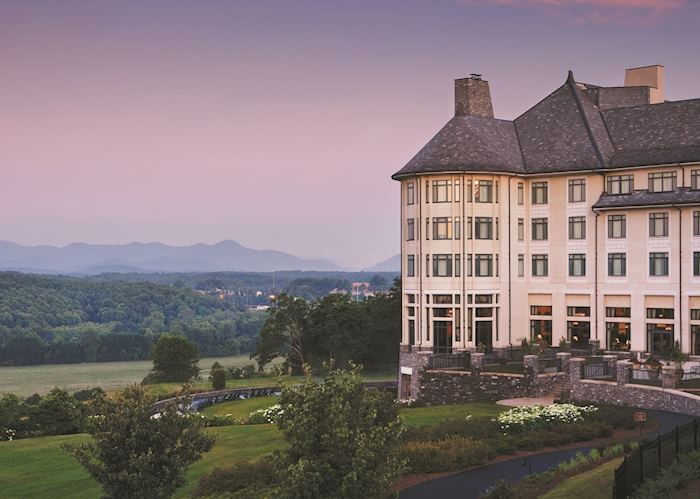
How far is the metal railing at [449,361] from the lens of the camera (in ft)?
173

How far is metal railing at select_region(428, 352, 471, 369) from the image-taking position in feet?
173

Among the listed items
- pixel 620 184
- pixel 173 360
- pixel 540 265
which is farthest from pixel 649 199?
pixel 173 360

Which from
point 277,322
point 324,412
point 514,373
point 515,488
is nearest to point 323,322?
point 277,322

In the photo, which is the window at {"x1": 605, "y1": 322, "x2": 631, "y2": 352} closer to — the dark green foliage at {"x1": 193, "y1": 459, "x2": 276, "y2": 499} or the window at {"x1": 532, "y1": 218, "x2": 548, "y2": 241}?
the window at {"x1": 532, "y1": 218, "x2": 548, "y2": 241}

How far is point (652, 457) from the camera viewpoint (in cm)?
2372

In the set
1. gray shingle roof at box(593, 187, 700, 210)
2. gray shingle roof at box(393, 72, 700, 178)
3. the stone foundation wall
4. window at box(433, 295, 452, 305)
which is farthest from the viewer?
window at box(433, 295, 452, 305)

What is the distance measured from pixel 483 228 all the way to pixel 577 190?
6.12m

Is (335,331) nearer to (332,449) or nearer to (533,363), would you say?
(533,363)

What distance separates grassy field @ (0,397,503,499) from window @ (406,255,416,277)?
12206 millimetres

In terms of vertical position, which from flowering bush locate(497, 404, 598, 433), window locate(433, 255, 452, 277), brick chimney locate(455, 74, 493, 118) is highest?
brick chimney locate(455, 74, 493, 118)

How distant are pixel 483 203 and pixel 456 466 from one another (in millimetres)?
27194

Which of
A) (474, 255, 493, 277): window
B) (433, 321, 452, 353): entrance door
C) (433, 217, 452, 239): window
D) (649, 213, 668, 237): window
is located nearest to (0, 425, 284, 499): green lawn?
(433, 321, 452, 353): entrance door

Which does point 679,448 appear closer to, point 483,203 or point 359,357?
point 483,203

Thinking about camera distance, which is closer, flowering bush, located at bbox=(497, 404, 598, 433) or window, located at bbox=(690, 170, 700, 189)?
flowering bush, located at bbox=(497, 404, 598, 433)
